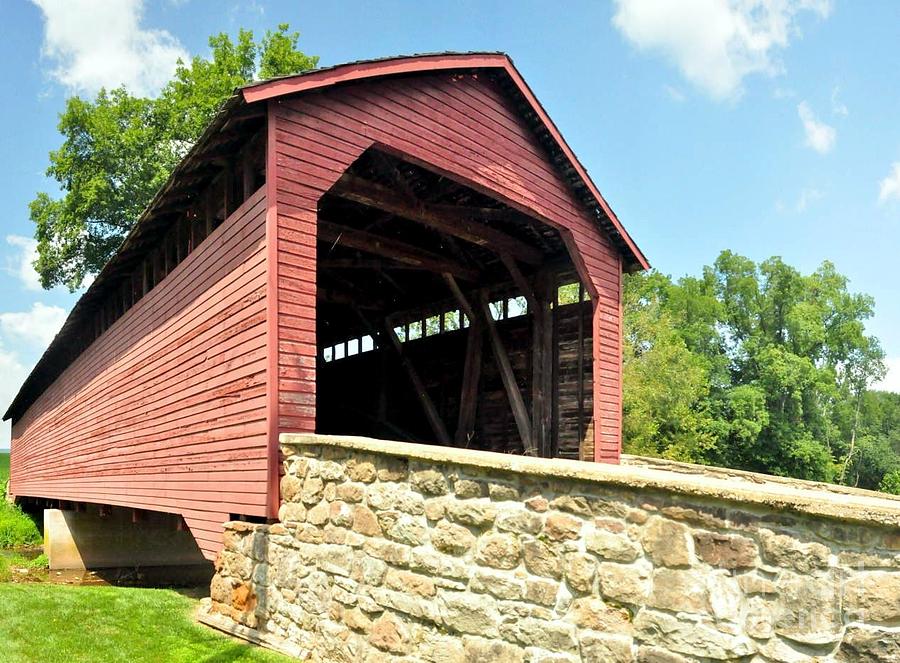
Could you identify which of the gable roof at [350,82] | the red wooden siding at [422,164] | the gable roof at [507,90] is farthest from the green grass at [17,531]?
the gable roof at [507,90]

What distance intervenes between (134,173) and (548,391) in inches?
847

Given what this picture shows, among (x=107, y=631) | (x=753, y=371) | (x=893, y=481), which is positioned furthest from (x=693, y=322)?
(x=107, y=631)

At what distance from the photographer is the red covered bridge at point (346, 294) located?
6.88 meters

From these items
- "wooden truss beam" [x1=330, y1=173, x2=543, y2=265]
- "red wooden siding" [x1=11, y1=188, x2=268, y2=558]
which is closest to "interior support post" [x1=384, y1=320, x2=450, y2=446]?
"wooden truss beam" [x1=330, y1=173, x2=543, y2=265]

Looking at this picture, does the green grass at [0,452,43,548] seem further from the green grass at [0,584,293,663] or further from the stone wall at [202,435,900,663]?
the stone wall at [202,435,900,663]

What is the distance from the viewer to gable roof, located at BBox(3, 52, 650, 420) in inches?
268

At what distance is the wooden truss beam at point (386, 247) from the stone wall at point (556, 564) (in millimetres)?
4909

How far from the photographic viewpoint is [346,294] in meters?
14.3

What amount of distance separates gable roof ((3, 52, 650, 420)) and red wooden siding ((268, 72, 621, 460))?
0.55 feet

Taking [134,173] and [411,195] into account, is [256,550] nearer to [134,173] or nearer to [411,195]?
[411,195]

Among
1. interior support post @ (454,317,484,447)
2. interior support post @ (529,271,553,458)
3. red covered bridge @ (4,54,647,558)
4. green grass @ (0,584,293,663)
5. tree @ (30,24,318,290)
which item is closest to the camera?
green grass @ (0,584,293,663)

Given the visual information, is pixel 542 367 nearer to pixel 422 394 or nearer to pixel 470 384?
pixel 470 384

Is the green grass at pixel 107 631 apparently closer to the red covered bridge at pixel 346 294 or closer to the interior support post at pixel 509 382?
the red covered bridge at pixel 346 294

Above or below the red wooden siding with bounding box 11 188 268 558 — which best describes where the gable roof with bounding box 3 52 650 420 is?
above
